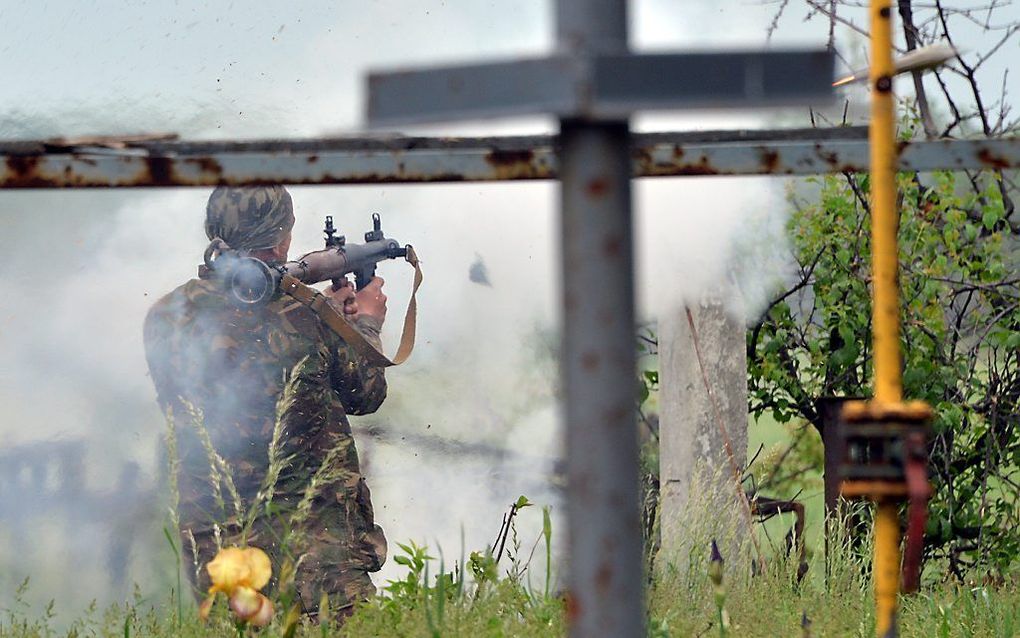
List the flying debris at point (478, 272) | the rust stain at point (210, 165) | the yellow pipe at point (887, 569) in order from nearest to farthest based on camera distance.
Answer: the yellow pipe at point (887, 569) < the rust stain at point (210, 165) < the flying debris at point (478, 272)

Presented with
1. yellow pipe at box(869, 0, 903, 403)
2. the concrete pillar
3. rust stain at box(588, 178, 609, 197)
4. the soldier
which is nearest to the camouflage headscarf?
the soldier

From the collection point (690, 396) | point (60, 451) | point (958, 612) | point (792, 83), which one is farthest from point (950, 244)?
point (792, 83)

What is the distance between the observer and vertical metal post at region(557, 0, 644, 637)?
154 cm

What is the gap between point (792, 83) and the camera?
1576 mm

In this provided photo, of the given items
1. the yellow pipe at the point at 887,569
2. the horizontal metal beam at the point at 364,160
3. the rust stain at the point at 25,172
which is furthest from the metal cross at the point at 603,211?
the rust stain at the point at 25,172

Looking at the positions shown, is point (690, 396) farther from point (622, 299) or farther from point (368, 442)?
point (622, 299)

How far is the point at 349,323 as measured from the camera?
555 cm

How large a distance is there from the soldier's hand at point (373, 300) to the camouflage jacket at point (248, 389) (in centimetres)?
24

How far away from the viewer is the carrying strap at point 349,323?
5.39 metres

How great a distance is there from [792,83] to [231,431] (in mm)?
4101

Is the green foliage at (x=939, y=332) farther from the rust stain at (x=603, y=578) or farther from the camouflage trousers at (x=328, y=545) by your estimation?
the rust stain at (x=603, y=578)

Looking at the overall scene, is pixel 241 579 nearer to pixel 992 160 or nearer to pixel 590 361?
pixel 590 361

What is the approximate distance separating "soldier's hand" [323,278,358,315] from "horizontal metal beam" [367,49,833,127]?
158 inches

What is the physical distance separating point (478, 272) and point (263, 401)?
48.7 inches
